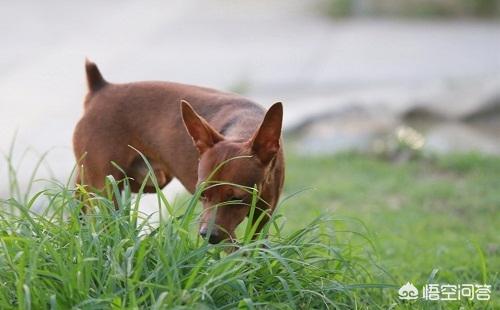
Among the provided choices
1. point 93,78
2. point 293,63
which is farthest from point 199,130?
point 293,63

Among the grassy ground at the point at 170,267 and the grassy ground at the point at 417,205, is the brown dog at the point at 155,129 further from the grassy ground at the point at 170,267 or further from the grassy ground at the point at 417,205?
the grassy ground at the point at 417,205

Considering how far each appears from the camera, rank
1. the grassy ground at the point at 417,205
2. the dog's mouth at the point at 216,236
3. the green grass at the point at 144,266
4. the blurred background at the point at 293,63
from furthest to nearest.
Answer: the blurred background at the point at 293,63, the grassy ground at the point at 417,205, the dog's mouth at the point at 216,236, the green grass at the point at 144,266

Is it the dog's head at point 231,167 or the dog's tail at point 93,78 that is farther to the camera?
the dog's tail at point 93,78

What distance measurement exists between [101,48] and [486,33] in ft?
17.2

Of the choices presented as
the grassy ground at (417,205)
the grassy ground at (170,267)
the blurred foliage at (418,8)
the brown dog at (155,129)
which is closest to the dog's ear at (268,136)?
the brown dog at (155,129)

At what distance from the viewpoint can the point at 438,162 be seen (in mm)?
8227

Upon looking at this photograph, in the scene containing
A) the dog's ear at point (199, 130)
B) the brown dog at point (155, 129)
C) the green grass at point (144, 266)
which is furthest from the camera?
the brown dog at point (155, 129)

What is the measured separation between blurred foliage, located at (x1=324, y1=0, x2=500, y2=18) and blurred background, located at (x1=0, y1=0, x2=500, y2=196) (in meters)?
0.02

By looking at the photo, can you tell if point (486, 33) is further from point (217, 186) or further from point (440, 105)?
point (217, 186)

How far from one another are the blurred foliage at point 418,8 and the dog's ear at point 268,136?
10.7 m

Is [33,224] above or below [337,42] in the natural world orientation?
above

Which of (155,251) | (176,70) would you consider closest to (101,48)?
(176,70)

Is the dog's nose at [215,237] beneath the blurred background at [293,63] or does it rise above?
above

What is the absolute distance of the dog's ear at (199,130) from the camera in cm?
439
